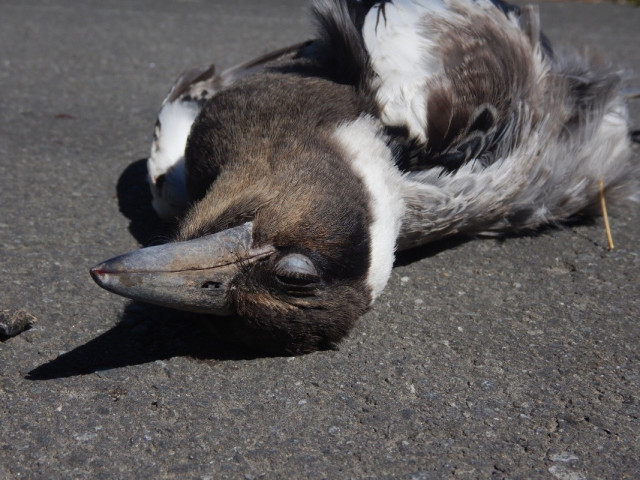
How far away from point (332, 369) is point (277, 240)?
43cm

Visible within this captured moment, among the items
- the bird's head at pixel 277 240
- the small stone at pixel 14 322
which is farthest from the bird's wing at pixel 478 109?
the small stone at pixel 14 322

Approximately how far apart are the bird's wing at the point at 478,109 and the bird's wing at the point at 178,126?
56cm

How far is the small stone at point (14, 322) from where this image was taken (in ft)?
8.96

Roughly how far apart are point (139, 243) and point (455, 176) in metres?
1.25

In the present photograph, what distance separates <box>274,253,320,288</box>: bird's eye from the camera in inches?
99.6

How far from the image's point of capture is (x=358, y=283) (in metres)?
2.72

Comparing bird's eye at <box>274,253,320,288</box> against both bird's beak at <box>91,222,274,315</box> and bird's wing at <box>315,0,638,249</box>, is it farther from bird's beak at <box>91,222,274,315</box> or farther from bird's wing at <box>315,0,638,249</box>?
bird's wing at <box>315,0,638,249</box>

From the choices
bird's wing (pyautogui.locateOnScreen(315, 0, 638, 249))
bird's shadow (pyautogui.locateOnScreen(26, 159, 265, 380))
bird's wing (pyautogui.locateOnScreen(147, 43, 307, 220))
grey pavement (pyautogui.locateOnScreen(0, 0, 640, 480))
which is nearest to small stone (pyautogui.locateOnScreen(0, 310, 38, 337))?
grey pavement (pyautogui.locateOnScreen(0, 0, 640, 480))

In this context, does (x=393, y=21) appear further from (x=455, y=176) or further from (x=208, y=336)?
(x=208, y=336)

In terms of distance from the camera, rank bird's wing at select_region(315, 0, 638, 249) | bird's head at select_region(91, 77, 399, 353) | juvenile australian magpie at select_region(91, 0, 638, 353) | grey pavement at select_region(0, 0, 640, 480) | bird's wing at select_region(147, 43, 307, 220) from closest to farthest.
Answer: grey pavement at select_region(0, 0, 640, 480), bird's head at select_region(91, 77, 399, 353), juvenile australian magpie at select_region(91, 0, 638, 353), bird's wing at select_region(315, 0, 638, 249), bird's wing at select_region(147, 43, 307, 220)

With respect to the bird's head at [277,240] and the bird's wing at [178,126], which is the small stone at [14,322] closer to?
the bird's head at [277,240]

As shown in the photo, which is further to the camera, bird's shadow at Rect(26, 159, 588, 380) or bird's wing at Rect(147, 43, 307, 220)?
bird's wing at Rect(147, 43, 307, 220)

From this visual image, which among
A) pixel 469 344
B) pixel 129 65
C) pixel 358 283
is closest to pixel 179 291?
pixel 358 283

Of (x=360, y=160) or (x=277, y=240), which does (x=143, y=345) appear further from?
(x=360, y=160)
